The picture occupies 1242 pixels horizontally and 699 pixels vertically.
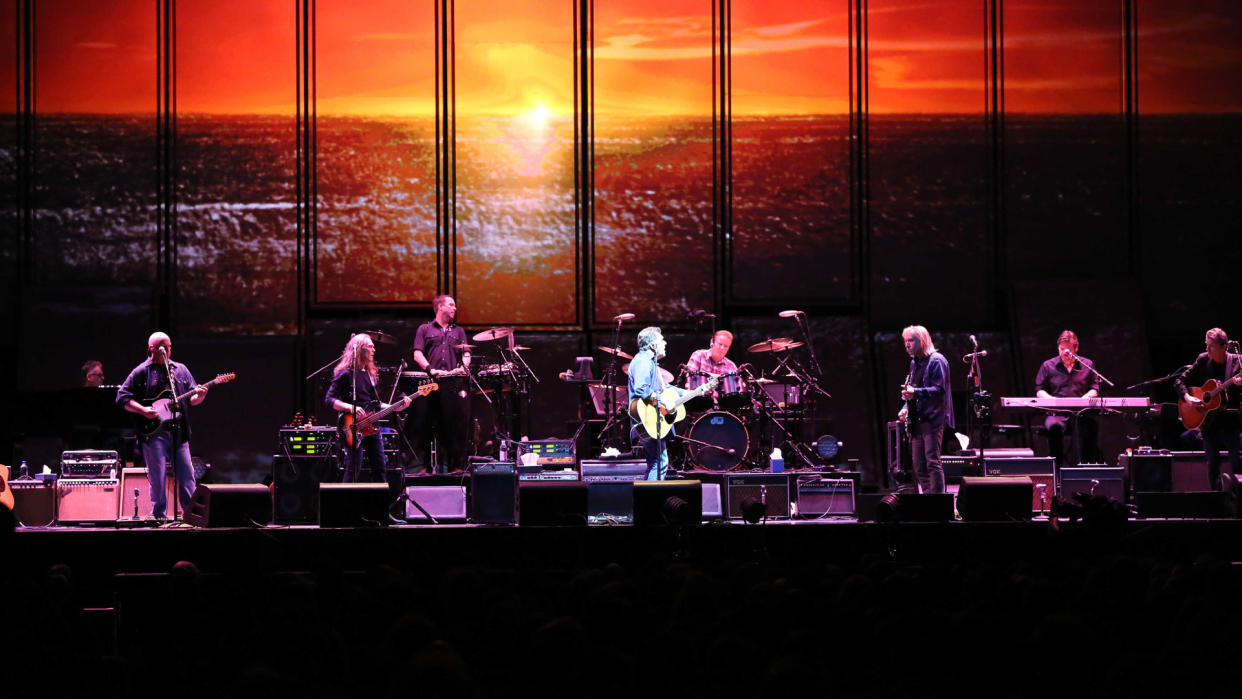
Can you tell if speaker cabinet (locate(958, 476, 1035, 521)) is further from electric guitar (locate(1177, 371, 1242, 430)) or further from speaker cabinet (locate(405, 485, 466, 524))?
speaker cabinet (locate(405, 485, 466, 524))

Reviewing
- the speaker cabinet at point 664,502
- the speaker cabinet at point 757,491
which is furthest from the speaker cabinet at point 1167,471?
the speaker cabinet at point 664,502

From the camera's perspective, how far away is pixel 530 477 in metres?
11.0

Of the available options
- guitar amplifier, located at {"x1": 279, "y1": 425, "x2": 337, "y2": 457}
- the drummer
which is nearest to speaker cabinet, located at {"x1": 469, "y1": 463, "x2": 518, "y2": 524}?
guitar amplifier, located at {"x1": 279, "y1": 425, "x2": 337, "y2": 457}

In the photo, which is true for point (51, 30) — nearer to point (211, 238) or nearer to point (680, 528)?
point (211, 238)

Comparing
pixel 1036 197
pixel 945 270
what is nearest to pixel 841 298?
pixel 945 270

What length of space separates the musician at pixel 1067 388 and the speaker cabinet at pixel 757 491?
3.42 meters

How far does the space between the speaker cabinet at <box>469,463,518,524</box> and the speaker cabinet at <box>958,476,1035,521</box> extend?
3451 millimetres

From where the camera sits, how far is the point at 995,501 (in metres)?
8.89

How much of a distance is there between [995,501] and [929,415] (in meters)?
1.73

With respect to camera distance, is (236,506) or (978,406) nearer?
(236,506)

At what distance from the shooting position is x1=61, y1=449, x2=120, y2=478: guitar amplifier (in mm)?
10953

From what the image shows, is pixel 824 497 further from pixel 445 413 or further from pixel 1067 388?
pixel 445 413

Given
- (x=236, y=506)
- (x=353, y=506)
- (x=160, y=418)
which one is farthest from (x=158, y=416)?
(x=353, y=506)

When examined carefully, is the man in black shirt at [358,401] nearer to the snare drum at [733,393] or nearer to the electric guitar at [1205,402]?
the snare drum at [733,393]
